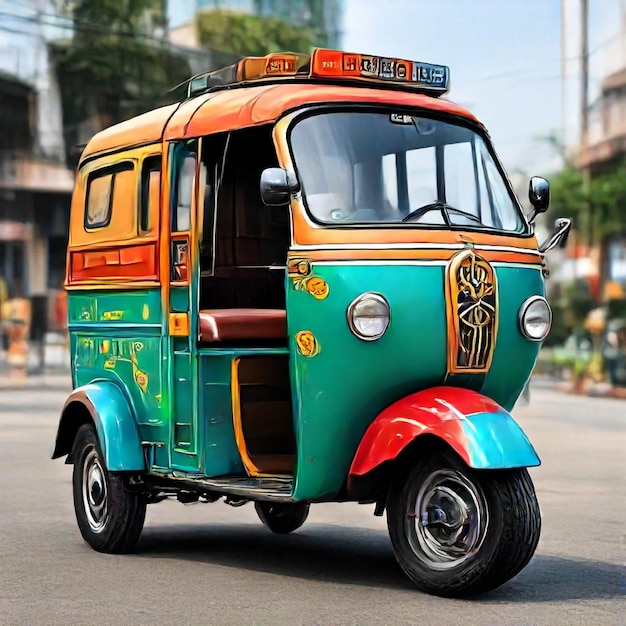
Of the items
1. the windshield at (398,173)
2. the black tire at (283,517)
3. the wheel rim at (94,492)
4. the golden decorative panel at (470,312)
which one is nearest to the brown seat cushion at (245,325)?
the windshield at (398,173)

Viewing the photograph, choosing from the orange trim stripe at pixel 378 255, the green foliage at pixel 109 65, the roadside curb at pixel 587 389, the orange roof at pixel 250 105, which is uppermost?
the green foliage at pixel 109 65

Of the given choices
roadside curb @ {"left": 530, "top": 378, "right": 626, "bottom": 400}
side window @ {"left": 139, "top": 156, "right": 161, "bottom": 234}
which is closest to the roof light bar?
side window @ {"left": 139, "top": 156, "right": 161, "bottom": 234}

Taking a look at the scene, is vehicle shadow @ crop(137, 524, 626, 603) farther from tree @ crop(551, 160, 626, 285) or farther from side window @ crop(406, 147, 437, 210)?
tree @ crop(551, 160, 626, 285)

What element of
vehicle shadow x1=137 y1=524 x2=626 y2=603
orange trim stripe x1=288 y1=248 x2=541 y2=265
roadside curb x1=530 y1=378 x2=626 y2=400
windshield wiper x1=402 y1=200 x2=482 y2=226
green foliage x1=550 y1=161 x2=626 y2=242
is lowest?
roadside curb x1=530 y1=378 x2=626 y2=400

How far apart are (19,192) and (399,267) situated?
34325 mm

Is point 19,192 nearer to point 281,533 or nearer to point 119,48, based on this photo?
point 119,48

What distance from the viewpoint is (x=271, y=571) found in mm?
8023

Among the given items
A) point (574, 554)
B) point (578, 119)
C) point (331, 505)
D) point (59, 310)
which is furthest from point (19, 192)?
point (574, 554)

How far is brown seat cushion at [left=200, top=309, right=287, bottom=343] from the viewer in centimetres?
794

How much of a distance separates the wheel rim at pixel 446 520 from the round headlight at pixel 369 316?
74 centimetres

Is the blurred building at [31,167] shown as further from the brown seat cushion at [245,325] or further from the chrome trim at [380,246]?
the chrome trim at [380,246]

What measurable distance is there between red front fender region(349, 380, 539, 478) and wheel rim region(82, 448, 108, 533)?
7.03ft

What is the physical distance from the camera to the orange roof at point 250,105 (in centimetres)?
775

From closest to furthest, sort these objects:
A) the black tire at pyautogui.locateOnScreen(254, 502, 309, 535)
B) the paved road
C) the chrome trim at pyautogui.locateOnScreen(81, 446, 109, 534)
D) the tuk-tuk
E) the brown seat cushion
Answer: the paved road < the tuk-tuk < the brown seat cushion < the chrome trim at pyautogui.locateOnScreen(81, 446, 109, 534) < the black tire at pyautogui.locateOnScreen(254, 502, 309, 535)
